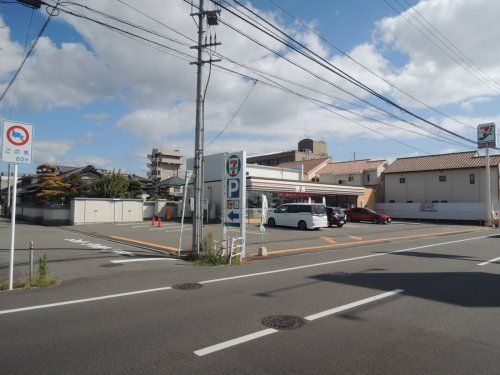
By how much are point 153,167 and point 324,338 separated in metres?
97.3

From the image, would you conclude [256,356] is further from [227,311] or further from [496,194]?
[496,194]

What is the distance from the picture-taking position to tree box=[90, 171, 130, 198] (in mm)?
31625

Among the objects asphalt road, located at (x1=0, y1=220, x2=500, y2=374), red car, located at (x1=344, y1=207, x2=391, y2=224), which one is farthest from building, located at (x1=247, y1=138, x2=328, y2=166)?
asphalt road, located at (x1=0, y1=220, x2=500, y2=374)

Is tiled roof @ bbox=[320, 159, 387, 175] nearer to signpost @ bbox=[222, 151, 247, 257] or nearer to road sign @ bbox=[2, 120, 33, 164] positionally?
signpost @ bbox=[222, 151, 247, 257]

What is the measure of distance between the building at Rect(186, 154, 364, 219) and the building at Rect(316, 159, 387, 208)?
520 cm

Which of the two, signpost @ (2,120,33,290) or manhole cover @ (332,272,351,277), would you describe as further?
manhole cover @ (332,272,351,277)

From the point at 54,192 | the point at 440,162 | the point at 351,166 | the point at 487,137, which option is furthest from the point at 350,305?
the point at 351,166

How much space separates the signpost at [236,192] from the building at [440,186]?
110 ft

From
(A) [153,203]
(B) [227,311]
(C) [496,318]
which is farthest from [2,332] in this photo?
(A) [153,203]

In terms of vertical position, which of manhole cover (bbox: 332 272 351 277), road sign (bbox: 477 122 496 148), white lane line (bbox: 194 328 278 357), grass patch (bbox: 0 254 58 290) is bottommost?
white lane line (bbox: 194 328 278 357)

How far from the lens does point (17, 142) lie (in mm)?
8234

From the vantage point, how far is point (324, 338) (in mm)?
4902

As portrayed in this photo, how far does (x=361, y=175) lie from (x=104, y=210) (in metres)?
32.8

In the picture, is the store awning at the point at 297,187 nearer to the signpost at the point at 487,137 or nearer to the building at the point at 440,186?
the building at the point at 440,186
